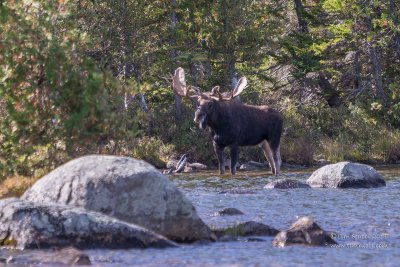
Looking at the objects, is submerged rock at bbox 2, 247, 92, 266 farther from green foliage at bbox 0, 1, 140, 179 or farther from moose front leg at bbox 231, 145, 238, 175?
moose front leg at bbox 231, 145, 238, 175

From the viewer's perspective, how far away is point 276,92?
1342 inches

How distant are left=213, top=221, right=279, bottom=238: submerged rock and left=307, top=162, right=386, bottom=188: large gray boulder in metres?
7.08

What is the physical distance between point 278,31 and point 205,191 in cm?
1579

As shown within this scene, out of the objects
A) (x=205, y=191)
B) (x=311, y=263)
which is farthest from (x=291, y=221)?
(x=205, y=191)

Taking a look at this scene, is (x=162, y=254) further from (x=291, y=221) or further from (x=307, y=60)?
(x=307, y=60)

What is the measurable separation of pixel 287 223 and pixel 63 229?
4.16m

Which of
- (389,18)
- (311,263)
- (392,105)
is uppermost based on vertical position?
(389,18)

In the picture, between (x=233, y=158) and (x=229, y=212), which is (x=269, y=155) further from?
(x=229, y=212)

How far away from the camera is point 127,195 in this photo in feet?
35.8

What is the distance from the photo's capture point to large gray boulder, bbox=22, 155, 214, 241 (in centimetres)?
1088

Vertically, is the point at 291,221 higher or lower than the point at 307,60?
lower

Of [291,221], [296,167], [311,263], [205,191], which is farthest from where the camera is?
[296,167]

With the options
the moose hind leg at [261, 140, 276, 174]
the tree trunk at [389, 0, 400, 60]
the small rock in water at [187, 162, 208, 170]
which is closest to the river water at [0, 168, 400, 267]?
the moose hind leg at [261, 140, 276, 174]

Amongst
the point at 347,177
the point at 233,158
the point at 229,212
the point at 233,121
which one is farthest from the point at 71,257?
the point at 233,121
